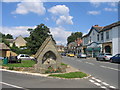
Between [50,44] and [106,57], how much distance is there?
712 inches

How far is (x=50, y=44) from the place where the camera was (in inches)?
619

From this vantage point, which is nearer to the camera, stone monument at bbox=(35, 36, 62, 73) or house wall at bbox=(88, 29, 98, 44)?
stone monument at bbox=(35, 36, 62, 73)

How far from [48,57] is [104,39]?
95.1 ft

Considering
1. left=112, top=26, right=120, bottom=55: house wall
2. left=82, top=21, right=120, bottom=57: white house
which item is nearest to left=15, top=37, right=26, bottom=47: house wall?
left=82, top=21, right=120, bottom=57: white house

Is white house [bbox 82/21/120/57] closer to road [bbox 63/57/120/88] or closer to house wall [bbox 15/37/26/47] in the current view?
road [bbox 63/57/120/88]

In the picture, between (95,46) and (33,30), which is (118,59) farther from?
(33,30)

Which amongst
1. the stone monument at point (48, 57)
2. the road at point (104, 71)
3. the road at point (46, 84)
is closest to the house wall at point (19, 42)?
the road at point (104, 71)

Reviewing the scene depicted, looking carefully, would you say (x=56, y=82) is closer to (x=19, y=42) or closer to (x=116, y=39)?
(x=116, y=39)

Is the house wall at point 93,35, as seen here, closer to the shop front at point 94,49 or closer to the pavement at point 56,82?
the shop front at point 94,49

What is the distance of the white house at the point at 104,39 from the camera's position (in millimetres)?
36219

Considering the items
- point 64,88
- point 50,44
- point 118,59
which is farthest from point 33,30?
point 64,88

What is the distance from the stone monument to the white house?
23.7m

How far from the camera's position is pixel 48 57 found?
16.1 metres

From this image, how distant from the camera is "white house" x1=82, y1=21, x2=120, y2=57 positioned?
36219 mm
